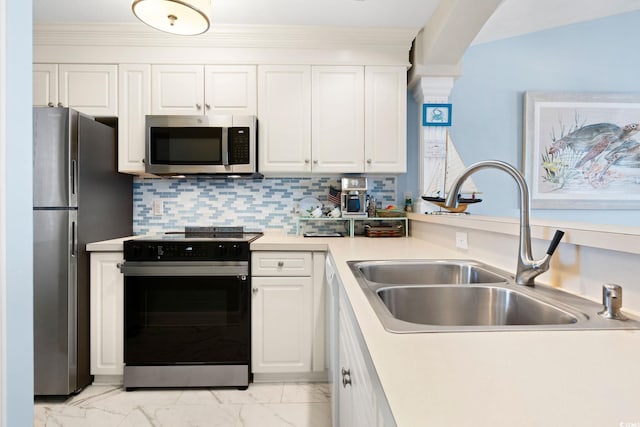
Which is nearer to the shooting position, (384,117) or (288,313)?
(288,313)

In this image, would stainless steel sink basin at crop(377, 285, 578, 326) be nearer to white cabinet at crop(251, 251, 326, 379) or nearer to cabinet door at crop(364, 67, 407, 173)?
white cabinet at crop(251, 251, 326, 379)

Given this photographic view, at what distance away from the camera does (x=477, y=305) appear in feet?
3.44

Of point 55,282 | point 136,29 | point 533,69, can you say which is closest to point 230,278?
point 55,282

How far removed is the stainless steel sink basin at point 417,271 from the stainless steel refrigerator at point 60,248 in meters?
1.70

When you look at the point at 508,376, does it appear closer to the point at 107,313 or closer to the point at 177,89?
the point at 107,313

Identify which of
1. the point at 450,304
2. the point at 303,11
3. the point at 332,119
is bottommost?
the point at 450,304

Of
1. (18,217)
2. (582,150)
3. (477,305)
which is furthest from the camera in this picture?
(582,150)

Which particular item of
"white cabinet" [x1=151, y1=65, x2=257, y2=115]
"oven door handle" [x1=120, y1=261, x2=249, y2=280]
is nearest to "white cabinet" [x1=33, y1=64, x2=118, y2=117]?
"white cabinet" [x1=151, y1=65, x2=257, y2=115]

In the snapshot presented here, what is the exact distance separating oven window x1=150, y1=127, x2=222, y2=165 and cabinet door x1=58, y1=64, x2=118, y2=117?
0.43m

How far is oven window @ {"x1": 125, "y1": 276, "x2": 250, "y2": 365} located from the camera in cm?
209

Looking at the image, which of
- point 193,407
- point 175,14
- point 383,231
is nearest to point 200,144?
point 175,14

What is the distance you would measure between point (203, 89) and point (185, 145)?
43cm

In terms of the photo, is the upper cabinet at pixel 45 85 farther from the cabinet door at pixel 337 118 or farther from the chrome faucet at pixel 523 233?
the chrome faucet at pixel 523 233

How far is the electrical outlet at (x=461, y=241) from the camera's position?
1670 mm
